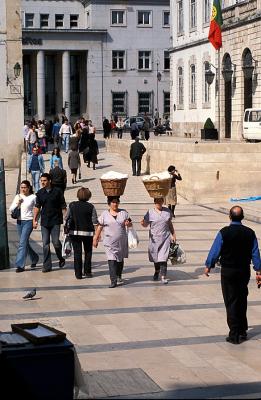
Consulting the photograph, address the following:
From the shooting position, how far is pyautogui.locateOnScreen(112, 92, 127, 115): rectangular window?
262ft

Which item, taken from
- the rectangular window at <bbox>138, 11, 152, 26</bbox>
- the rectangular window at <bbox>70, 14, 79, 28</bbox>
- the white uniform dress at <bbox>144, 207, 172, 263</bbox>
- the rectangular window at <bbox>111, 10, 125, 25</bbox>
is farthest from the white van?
the rectangular window at <bbox>70, 14, 79, 28</bbox>

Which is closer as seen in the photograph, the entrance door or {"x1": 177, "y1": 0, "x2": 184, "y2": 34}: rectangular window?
the entrance door

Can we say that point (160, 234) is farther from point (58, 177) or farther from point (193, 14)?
point (193, 14)

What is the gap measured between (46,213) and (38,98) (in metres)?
68.2

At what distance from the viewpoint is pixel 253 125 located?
129 feet

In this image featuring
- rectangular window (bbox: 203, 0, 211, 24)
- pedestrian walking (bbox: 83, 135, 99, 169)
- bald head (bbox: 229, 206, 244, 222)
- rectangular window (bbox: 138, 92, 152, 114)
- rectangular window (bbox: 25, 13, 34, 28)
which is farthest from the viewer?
rectangular window (bbox: 25, 13, 34, 28)

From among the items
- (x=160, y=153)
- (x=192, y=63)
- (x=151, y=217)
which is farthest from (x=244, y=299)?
(x=192, y=63)

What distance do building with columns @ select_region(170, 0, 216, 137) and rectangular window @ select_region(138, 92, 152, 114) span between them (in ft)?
62.9

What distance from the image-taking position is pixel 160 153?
30.7 meters

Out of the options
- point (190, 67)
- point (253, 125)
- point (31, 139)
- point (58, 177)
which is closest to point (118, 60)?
point (190, 67)

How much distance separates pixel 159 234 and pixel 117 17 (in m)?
68.8

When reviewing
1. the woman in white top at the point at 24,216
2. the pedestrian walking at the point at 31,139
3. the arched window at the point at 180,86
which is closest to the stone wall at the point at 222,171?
the pedestrian walking at the point at 31,139

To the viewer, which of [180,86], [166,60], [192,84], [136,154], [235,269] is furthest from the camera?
[166,60]

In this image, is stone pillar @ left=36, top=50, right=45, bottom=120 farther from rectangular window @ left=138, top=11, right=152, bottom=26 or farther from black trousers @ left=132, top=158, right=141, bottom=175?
black trousers @ left=132, top=158, right=141, bottom=175
